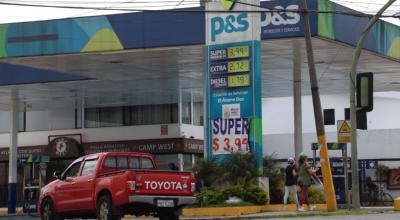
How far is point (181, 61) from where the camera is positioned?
99.8 feet

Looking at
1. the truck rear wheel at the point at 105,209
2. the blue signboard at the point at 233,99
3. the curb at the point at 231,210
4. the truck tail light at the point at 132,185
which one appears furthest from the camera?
the blue signboard at the point at 233,99

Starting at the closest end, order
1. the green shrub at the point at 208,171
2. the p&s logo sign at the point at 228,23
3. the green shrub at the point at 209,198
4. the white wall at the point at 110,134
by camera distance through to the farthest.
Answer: the green shrub at the point at 209,198, the green shrub at the point at 208,171, the p&s logo sign at the point at 228,23, the white wall at the point at 110,134

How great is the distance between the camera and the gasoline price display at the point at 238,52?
25406 millimetres

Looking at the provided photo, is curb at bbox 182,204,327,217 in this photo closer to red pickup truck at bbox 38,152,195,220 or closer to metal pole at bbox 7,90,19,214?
red pickup truck at bbox 38,152,195,220

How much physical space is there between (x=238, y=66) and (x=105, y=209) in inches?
335

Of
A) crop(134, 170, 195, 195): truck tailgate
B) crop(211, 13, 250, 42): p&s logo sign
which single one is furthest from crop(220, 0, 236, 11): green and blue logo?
crop(134, 170, 195, 195): truck tailgate

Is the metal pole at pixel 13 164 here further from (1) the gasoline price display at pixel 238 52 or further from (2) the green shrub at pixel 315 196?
(2) the green shrub at pixel 315 196

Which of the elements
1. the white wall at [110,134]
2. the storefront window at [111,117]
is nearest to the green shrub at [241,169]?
the white wall at [110,134]

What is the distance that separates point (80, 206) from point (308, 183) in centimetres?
738

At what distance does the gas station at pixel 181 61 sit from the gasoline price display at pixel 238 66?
4cm

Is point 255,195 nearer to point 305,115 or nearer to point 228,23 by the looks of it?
point 228,23

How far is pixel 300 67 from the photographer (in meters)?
31.8

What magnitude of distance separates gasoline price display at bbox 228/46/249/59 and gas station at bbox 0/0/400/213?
4 cm

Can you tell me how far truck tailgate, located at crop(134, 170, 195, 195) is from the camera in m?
18.4
